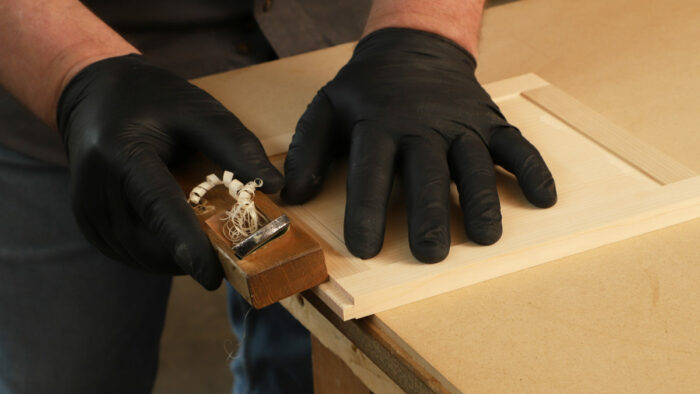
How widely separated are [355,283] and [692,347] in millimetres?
301

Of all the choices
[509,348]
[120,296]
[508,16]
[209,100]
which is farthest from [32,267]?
[508,16]

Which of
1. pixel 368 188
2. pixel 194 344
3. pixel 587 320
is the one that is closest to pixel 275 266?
pixel 368 188

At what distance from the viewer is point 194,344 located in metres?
2.24

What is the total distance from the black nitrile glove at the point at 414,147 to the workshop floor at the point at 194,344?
1.25 metres

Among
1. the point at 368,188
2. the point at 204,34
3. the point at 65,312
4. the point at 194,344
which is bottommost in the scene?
the point at 194,344

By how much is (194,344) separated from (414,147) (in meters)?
1.66

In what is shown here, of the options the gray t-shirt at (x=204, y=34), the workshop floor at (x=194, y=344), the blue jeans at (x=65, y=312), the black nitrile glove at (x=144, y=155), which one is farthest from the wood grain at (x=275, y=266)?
the workshop floor at (x=194, y=344)

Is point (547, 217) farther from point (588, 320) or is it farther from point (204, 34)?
point (204, 34)

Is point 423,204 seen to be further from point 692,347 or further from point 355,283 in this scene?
point 692,347

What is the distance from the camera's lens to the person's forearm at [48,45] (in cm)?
91

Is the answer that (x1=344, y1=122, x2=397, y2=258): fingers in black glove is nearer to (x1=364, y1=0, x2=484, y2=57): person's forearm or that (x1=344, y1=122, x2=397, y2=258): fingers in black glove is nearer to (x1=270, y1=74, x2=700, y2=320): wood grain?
(x1=270, y1=74, x2=700, y2=320): wood grain

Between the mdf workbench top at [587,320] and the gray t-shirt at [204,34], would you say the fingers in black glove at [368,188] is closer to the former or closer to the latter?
the mdf workbench top at [587,320]

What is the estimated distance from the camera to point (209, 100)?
0.85m

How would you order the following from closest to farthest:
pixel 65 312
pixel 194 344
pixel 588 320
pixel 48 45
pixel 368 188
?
pixel 588 320 → pixel 368 188 → pixel 48 45 → pixel 65 312 → pixel 194 344
